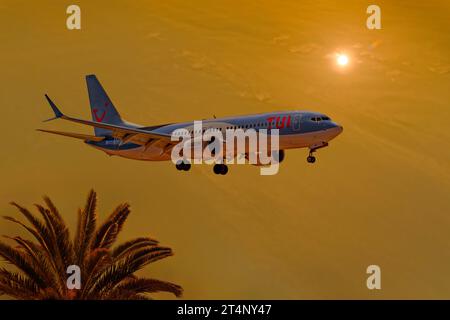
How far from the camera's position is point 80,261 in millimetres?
45781

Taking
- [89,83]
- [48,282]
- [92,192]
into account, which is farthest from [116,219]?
[89,83]

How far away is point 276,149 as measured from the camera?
199 ft

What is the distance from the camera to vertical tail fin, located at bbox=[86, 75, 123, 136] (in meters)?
77.8

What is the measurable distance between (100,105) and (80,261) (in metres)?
34.6

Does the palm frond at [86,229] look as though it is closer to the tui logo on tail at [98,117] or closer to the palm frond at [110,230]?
the palm frond at [110,230]

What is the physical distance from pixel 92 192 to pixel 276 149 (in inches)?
648

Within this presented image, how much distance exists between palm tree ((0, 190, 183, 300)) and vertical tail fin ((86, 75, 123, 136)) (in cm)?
3077

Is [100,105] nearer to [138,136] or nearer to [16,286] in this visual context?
[138,136]

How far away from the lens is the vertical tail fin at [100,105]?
77.8 m

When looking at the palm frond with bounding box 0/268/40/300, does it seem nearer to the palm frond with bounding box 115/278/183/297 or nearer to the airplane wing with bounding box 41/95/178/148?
the palm frond with bounding box 115/278/183/297

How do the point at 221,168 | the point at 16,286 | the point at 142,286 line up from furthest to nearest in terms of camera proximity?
the point at 221,168, the point at 142,286, the point at 16,286

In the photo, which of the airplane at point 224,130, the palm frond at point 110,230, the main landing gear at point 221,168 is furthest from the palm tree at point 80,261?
the main landing gear at point 221,168

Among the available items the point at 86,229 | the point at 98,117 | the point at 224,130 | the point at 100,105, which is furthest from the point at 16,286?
the point at 100,105

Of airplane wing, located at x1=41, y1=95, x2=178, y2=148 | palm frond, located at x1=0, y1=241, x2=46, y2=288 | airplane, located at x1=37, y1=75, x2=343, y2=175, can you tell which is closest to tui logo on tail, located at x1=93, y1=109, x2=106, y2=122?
airplane, located at x1=37, y1=75, x2=343, y2=175
